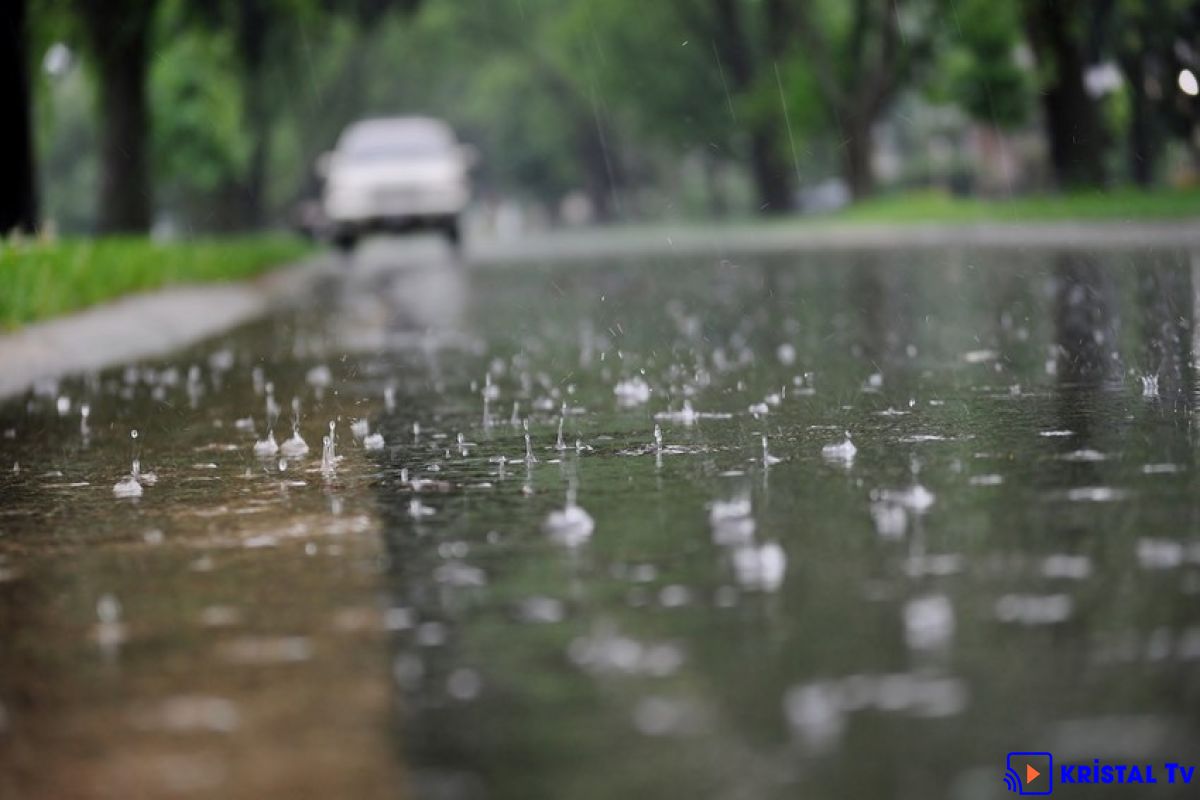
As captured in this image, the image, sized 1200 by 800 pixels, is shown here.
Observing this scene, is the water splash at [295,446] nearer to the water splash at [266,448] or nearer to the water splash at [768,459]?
the water splash at [266,448]

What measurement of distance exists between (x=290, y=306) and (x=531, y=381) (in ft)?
38.7

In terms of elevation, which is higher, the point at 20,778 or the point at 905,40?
the point at 905,40

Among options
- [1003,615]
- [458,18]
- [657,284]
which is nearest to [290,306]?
[657,284]

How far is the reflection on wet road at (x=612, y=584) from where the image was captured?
422cm

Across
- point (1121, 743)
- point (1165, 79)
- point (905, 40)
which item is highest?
point (905, 40)

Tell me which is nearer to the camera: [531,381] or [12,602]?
[12,602]

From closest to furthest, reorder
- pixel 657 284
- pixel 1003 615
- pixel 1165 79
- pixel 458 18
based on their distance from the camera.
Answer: pixel 1003 615 → pixel 657 284 → pixel 1165 79 → pixel 458 18

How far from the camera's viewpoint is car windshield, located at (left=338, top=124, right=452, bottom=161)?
135 feet

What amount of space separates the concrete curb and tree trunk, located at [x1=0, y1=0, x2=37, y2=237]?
1.62 meters

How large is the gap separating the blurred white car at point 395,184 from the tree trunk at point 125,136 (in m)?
7.24

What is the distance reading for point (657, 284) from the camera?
26.4 m

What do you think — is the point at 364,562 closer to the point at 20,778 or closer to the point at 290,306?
the point at 20,778

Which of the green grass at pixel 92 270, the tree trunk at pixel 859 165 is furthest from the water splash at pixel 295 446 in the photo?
the tree trunk at pixel 859 165

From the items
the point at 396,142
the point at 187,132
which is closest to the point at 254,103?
the point at 187,132
